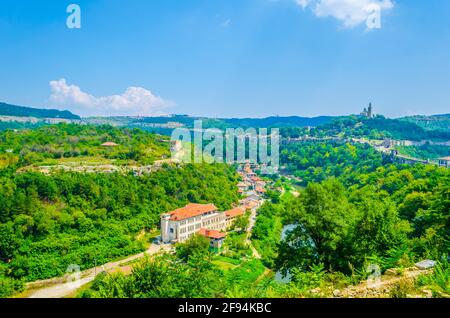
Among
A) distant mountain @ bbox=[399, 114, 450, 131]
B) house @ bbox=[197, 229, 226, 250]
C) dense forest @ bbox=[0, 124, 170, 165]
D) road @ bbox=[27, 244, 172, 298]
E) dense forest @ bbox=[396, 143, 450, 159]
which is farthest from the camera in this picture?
distant mountain @ bbox=[399, 114, 450, 131]

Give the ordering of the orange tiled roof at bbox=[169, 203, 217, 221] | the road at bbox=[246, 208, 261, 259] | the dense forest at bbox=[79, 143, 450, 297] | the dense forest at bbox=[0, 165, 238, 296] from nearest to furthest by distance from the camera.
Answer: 1. the dense forest at bbox=[79, 143, 450, 297]
2. the dense forest at bbox=[0, 165, 238, 296]
3. the road at bbox=[246, 208, 261, 259]
4. the orange tiled roof at bbox=[169, 203, 217, 221]

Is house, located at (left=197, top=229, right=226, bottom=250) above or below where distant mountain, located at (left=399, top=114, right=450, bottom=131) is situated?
below

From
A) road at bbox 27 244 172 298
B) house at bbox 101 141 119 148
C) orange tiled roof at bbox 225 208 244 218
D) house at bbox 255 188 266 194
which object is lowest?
road at bbox 27 244 172 298

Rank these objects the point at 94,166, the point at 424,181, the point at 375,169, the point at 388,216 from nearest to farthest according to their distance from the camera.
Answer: the point at 388,216 → the point at 424,181 → the point at 94,166 → the point at 375,169

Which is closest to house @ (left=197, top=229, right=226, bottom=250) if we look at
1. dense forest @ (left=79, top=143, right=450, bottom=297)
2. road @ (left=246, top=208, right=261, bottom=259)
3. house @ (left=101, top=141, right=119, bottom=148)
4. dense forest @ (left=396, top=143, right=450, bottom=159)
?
road @ (left=246, top=208, right=261, bottom=259)

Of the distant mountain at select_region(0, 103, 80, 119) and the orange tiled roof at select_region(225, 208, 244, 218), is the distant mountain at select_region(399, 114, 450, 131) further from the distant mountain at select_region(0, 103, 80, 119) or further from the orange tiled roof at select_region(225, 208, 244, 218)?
the distant mountain at select_region(0, 103, 80, 119)
